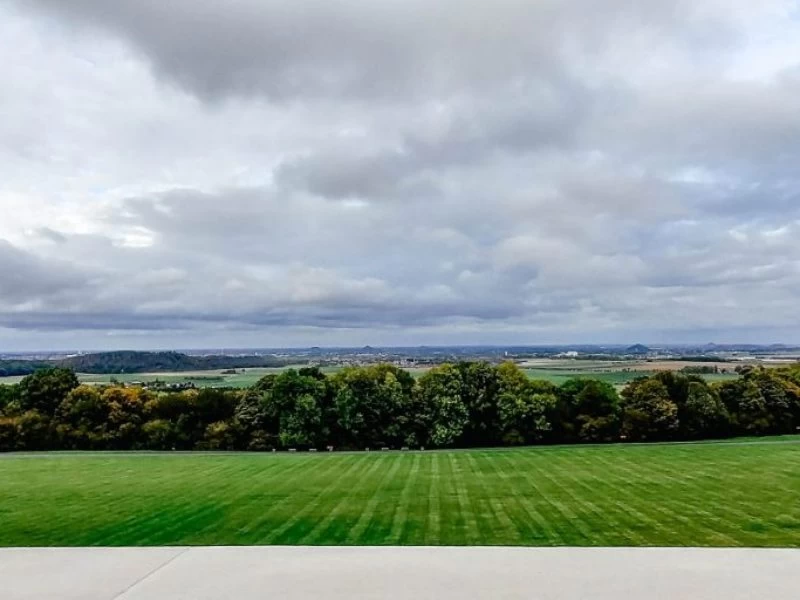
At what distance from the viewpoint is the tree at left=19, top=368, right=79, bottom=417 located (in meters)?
46.9

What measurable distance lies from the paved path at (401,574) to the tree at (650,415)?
121 ft

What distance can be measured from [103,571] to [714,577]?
6.73m

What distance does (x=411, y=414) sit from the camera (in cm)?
4559

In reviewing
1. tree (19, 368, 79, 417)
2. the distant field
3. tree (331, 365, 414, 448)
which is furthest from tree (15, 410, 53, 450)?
tree (331, 365, 414, 448)

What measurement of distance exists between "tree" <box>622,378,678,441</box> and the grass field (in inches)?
582

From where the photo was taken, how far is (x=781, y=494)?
15.4 meters

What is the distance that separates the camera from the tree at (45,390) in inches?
1848

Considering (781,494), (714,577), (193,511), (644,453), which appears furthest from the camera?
(644,453)

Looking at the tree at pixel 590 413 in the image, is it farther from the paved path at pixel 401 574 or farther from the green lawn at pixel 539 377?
the paved path at pixel 401 574

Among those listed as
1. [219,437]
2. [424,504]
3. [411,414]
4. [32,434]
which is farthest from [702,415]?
[32,434]

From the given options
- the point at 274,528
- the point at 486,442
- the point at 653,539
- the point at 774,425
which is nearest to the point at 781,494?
the point at 653,539

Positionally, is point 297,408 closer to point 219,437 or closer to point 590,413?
point 219,437

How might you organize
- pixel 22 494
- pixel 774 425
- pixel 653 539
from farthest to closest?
pixel 774 425 → pixel 22 494 → pixel 653 539

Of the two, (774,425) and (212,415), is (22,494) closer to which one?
(212,415)
